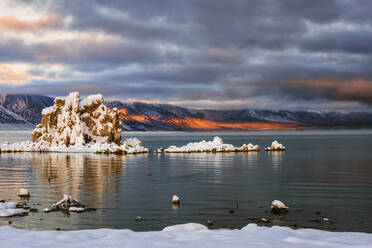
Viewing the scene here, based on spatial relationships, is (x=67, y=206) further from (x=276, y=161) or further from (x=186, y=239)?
(x=276, y=161)

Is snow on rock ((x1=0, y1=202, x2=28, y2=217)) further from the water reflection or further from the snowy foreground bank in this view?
the water reflection

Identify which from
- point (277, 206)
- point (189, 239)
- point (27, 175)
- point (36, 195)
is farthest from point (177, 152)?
point (189, 239)

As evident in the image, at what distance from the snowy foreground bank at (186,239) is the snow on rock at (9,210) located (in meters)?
11.3

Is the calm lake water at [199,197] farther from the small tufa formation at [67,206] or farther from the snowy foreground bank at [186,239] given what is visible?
the snowy foreground bank at [186,239]

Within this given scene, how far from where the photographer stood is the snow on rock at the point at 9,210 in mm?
29938

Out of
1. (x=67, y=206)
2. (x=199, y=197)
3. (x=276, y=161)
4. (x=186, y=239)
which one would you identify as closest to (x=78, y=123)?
(x=276, y=161)

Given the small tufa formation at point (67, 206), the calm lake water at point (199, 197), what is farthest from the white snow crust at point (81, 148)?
the small tufa formation at point (67, 206)

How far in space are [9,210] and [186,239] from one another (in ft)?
62.7

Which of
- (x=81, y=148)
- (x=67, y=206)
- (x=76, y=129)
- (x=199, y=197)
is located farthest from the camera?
(x=76, y=129)

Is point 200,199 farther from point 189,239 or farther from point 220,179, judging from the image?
point 189,239

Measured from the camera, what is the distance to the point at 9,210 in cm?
3067

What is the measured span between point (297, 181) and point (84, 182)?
28736mm

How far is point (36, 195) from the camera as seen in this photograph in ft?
133

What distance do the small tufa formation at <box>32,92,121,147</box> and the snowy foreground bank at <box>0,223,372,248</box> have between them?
383 feet
